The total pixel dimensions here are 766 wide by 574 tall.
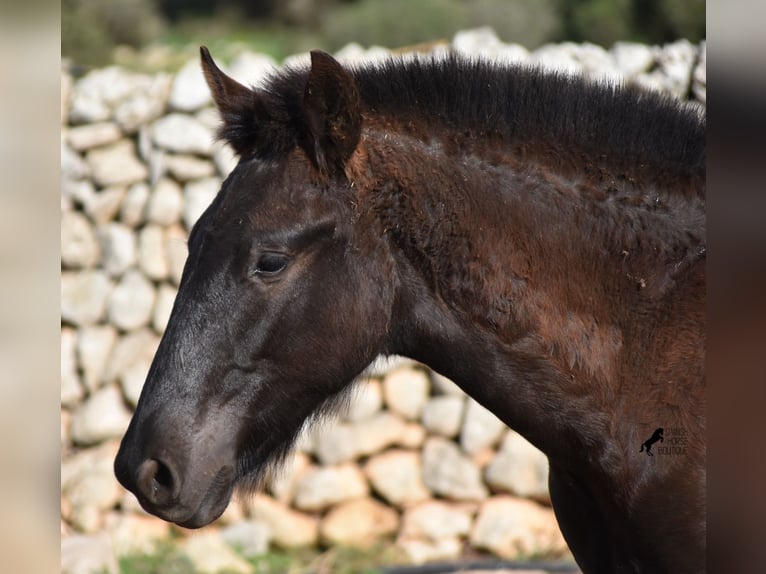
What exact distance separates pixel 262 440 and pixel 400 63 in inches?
40.3

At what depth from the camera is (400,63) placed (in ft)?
7.79

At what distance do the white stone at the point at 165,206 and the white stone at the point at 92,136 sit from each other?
552 millimetres

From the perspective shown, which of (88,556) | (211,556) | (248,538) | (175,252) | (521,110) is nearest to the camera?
(521,110)

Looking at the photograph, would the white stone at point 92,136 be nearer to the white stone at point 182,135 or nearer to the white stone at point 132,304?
the white stone at point 182,135

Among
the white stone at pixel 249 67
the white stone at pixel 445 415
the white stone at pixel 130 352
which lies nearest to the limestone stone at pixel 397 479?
the white stone at pixel 445 415

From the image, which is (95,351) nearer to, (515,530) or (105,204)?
Answer: (105,204)

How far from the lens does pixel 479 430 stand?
18.7 feet

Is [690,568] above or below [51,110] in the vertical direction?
below

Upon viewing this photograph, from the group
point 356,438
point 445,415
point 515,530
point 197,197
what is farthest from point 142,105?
point 515,530

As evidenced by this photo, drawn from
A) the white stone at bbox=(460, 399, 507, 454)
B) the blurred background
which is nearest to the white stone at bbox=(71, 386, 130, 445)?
the white stone at bbox=(460, 399, 507, 454)

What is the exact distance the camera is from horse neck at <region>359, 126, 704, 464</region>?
6.99 feet

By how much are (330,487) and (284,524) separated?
1.22 ft

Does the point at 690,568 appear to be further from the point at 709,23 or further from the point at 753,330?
the point at 709,23

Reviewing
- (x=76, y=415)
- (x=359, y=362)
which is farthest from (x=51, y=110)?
(x=76, y=415)
